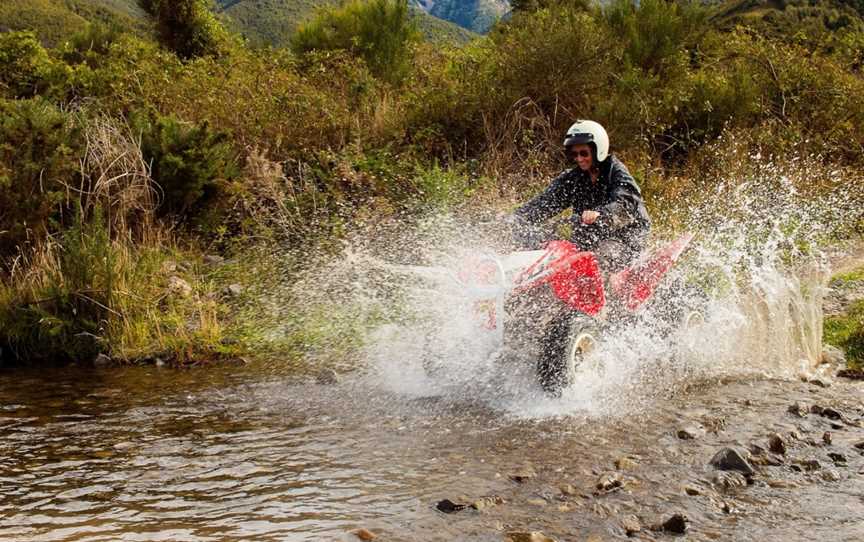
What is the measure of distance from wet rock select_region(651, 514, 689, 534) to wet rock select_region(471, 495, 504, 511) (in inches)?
32.0

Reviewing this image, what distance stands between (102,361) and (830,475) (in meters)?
6.20

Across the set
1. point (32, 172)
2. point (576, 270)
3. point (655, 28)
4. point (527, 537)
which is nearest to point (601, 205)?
point (576, 270)

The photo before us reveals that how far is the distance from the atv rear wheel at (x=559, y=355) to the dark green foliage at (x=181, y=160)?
6267 mm

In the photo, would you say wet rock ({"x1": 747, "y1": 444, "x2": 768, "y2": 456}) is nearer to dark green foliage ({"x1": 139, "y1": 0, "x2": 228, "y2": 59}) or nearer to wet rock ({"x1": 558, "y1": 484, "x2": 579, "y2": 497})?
wet rock ({"x1": 558, "y1": 484, "x2": 579, "y2": 497})

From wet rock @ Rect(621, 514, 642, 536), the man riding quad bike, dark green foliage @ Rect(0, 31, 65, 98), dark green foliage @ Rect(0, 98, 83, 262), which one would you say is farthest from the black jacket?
dark green foliage @ Rect(0, 31, 65, 98)

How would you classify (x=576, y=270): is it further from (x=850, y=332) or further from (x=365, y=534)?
(x=850, y=332)

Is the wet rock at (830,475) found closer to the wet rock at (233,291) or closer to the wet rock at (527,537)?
the wet rock at (527,537)

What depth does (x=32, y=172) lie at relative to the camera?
353 inches

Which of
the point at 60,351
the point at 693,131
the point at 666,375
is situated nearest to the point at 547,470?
the point at 666,375

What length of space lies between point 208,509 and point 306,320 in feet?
15.1

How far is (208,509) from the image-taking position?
172 inches

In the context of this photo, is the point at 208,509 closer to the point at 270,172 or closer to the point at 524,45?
the point at 270,172

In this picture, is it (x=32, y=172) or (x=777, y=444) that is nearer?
(x=777, y=444)

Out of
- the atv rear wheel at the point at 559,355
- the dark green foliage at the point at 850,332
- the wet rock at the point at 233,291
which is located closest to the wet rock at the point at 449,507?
the atv rear wheel at the point at 559,355
